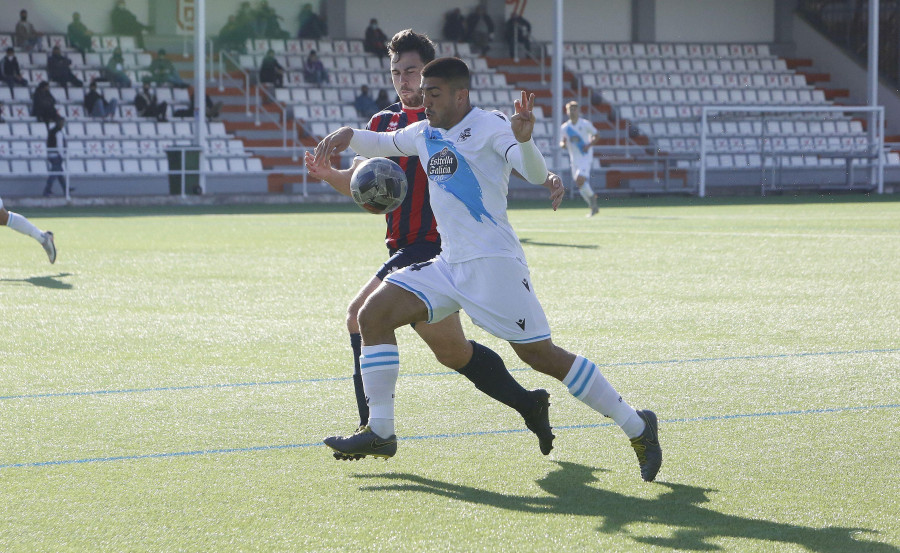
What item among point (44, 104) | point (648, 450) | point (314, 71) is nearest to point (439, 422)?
point (648, 450)

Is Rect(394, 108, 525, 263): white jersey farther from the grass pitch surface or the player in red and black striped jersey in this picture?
the grass pitch surface

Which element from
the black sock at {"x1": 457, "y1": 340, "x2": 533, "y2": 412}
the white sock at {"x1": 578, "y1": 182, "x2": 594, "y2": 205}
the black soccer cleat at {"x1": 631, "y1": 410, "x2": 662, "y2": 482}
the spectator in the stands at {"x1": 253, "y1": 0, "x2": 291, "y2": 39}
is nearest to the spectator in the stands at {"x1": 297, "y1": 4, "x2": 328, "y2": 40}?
the spectator in the stands at {"x1": 253, "y1": 0, "x2": 291, "y2": 39}

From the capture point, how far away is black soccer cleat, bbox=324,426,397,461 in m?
4.52

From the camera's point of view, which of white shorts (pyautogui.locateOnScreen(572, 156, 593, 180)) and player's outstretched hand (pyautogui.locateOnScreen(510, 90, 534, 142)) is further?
white shorts (pyautogui.locateOnScreen(572, 156, 593, 180))

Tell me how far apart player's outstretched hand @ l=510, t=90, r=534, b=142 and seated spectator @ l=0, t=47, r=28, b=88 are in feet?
82.7

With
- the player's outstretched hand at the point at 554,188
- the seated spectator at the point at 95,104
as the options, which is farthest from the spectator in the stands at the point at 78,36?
the player's outstretched hand at the point at 554,188

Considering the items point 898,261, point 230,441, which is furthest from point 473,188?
point 898,261

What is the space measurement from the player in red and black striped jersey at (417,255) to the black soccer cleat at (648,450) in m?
0.45

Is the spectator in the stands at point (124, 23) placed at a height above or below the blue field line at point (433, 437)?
above

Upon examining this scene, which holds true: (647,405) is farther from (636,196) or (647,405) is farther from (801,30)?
(801,30)

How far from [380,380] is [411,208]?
105 centimetres

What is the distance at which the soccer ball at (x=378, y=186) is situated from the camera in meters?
5.03

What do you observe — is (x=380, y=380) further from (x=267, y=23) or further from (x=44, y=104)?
(x=267, y=23)

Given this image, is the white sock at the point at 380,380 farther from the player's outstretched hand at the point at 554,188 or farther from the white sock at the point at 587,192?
the white sock at the point at 587,192
